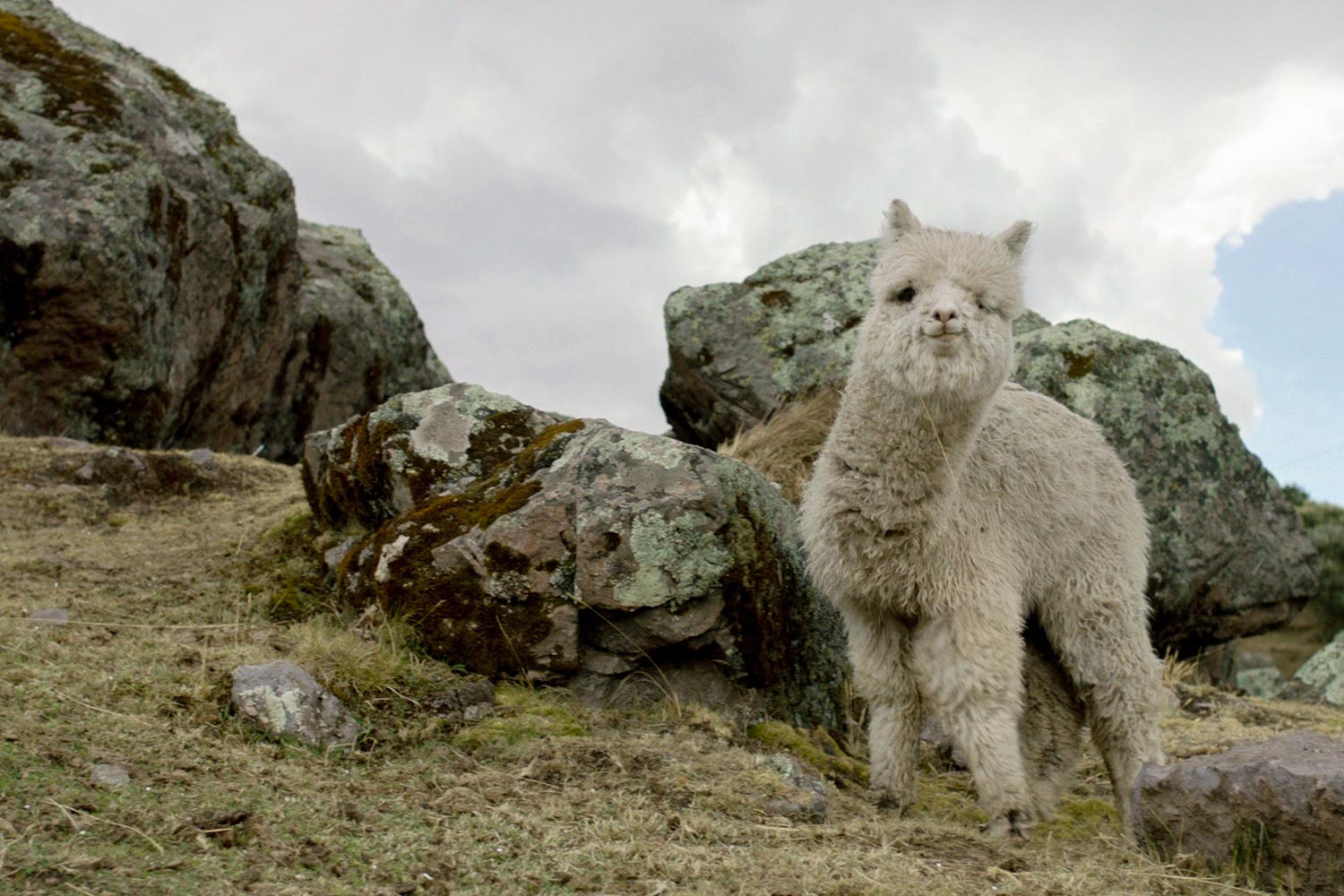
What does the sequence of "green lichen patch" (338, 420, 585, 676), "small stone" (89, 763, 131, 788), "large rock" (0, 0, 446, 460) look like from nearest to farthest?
"small stone" (89, 763, 131, 788), "green lichen patch" (338, 420, 585, 676), "large rock" (0, 0, 446, 460)

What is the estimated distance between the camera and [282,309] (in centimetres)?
1650

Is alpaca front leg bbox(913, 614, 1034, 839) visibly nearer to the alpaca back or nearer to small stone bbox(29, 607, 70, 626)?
the alpaca back

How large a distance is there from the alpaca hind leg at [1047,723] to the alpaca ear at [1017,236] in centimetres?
225

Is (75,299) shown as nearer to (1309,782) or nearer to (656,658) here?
(656,658)

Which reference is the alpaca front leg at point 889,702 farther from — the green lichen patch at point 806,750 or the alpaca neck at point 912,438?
the alpaca neck at point 912,438

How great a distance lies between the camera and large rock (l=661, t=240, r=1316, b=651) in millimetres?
12188

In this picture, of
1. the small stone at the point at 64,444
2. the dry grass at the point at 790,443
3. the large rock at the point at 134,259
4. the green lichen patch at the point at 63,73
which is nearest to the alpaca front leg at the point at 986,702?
the dry grass at the point at 790,443

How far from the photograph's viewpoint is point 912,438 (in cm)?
628

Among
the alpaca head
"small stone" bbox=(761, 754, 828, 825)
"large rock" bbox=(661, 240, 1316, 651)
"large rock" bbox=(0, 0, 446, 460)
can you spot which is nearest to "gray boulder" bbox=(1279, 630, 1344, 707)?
"large rock" bbox=(661, 240, 1316, 651)

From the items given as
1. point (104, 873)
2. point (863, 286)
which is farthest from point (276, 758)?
point (863, 286)

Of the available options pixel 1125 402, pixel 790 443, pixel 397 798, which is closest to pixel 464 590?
pixel 397 798

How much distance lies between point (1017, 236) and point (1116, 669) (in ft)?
8.37

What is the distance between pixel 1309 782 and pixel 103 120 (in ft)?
45.6

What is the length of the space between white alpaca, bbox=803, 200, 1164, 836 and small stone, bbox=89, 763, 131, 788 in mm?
3555
